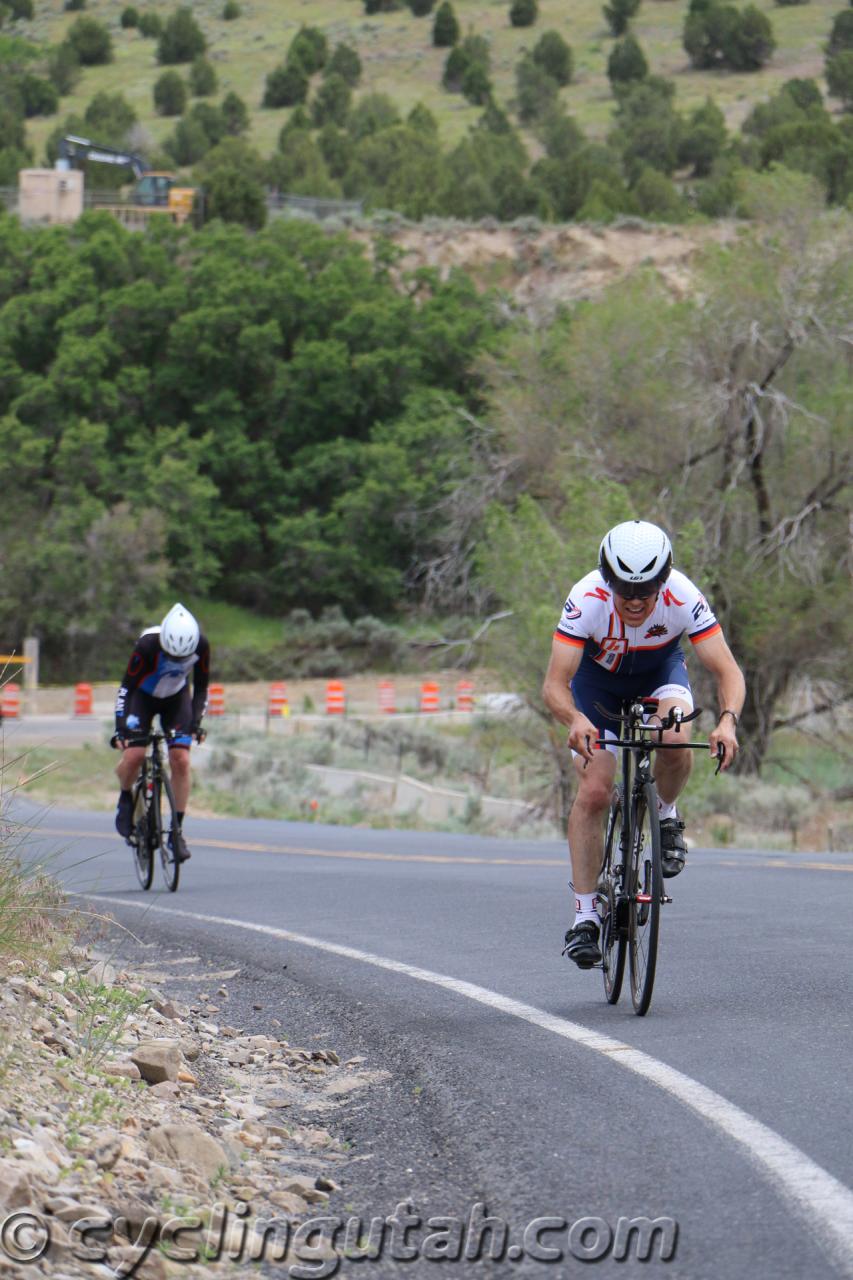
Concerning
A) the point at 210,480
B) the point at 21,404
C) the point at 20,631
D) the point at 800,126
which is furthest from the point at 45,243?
the point at 800,126

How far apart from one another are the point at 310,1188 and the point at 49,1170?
2.51ft

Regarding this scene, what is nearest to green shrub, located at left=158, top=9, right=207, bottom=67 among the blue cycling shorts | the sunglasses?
the blue cycling shorts

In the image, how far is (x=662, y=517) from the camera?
3112 cm

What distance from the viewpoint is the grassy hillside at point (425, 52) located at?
427ft

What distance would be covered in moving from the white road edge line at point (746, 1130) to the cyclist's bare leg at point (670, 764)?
0.99 metres

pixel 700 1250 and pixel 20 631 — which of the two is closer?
pixel 700 1250

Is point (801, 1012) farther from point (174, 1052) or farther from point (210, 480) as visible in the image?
point (210, 480)

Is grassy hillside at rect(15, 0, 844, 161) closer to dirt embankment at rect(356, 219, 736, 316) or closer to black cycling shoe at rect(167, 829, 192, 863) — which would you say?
dirt embankment at rect(356, 219, 736, 316)

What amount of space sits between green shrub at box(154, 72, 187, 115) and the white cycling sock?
129518 mm

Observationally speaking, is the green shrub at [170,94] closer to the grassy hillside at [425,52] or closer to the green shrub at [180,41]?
the grassy hillside at [425,52]

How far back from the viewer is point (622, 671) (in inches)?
298

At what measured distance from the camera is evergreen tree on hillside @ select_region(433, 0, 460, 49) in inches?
5605

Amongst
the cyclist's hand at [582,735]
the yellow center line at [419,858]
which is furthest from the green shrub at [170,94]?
the cyclist's hand at [582,735]

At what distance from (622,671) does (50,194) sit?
76861 mm
